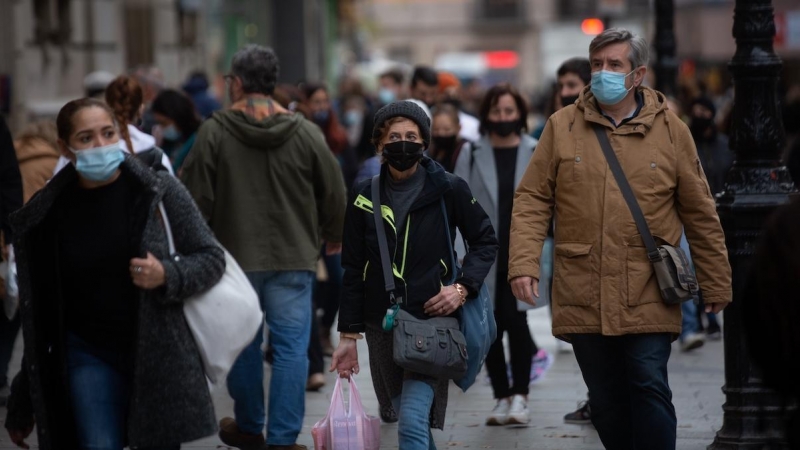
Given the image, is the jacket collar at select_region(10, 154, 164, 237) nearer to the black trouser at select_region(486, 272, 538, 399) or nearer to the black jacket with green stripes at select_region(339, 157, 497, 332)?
the black jacket with green stripes at select_region(339, 157, 497, 332)

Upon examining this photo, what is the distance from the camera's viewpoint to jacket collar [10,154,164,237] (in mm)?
4883

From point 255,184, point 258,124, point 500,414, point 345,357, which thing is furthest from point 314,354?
point 345,357

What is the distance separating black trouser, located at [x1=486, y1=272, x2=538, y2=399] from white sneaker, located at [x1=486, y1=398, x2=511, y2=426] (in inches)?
1.5

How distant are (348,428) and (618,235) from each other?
1321 mm

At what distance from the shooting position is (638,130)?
546cm

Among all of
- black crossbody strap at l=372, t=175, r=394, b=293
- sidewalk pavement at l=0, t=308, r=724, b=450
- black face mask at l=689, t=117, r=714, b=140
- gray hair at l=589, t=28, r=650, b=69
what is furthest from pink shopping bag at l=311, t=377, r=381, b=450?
black face mask at l=689, t=117, r=714, b=140

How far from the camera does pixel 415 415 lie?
5.51 metres

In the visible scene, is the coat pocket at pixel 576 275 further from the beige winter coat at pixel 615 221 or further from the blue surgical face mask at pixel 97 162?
the blue surgical face mask at pixel 97 162

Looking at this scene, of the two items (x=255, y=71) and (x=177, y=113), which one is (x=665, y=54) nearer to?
(x=177, y=113)

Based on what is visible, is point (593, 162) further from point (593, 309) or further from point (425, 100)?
point (425, 100)

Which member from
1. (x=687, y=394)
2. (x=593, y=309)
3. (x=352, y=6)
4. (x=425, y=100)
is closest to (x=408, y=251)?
(x=593, y=309)

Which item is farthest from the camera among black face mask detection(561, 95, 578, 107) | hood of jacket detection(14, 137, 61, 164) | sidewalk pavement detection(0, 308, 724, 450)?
hood of jacket detection(14, 137, 61, 164)

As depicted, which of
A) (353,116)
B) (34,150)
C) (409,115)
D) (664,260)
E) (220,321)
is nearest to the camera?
(220,321)

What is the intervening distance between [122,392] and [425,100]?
253 inches
